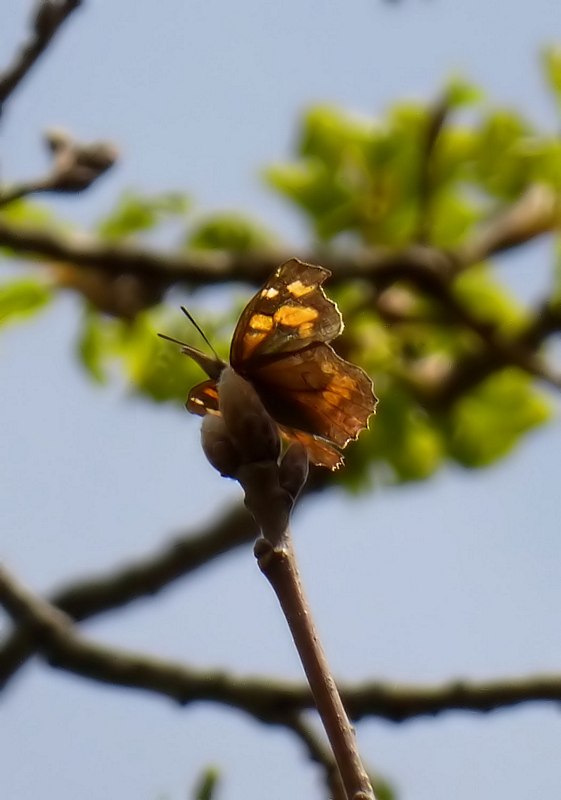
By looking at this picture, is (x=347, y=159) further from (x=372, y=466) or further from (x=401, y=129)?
(x=372, y=466)

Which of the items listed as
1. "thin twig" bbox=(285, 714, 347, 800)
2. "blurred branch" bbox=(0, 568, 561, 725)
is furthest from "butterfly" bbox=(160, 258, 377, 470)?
"blurred branch" bbox=(0, 568, 561, 725)

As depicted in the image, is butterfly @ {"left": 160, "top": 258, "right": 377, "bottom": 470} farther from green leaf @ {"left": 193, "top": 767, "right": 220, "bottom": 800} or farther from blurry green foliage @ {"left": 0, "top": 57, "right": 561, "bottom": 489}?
blurry green foliage @ {"left": 0, "top": 57, "right": 561, "bottom": 489}

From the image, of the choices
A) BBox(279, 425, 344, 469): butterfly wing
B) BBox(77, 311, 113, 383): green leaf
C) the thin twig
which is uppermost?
BBox(279, 425, 344, 469): butterfly wing

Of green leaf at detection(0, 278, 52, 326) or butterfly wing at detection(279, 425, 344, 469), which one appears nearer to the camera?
butterfly wing at detection(279, 425, 344, 469)

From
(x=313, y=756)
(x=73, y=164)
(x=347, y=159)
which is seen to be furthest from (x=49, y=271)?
(x=313, y=756)

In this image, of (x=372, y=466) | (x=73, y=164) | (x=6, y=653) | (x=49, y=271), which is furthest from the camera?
(x=372, y=466)

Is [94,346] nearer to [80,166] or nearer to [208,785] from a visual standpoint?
[80,166]
